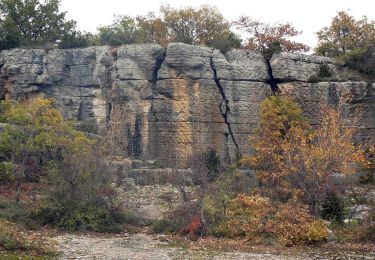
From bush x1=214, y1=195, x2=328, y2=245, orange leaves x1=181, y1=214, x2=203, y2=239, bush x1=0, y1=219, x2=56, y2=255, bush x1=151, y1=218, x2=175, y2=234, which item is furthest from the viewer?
bush x1=151, y1=218, x2=175, y2=234

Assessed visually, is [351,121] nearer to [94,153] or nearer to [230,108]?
[230,108]

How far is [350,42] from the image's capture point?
1590 inches

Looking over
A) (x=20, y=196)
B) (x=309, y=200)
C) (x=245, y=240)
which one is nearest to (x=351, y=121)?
(x=309, y=200)

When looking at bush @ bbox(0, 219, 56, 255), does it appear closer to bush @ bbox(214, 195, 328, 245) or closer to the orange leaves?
the orange leaves

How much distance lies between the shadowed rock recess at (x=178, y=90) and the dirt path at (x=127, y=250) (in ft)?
48.1

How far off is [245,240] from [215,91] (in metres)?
17.3

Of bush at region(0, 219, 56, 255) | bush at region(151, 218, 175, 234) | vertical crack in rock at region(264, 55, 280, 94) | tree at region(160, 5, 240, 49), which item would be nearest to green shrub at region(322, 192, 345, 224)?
bush at region(151, 218, 175, 234)

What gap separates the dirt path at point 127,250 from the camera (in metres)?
17.6

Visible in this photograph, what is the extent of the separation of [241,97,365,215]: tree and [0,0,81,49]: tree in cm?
2038

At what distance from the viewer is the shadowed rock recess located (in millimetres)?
35531

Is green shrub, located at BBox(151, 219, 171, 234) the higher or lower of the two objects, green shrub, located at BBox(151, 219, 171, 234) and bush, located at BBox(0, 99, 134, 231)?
the lower

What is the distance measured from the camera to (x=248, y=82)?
3641 centimetres

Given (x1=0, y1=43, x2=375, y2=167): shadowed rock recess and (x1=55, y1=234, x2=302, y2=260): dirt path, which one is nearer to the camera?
(x1=55, y1=234, x2=302, y2=260): dirt path

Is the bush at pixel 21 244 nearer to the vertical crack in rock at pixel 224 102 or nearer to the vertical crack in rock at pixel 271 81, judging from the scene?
the vertical crack in rock at pixel 224 102
